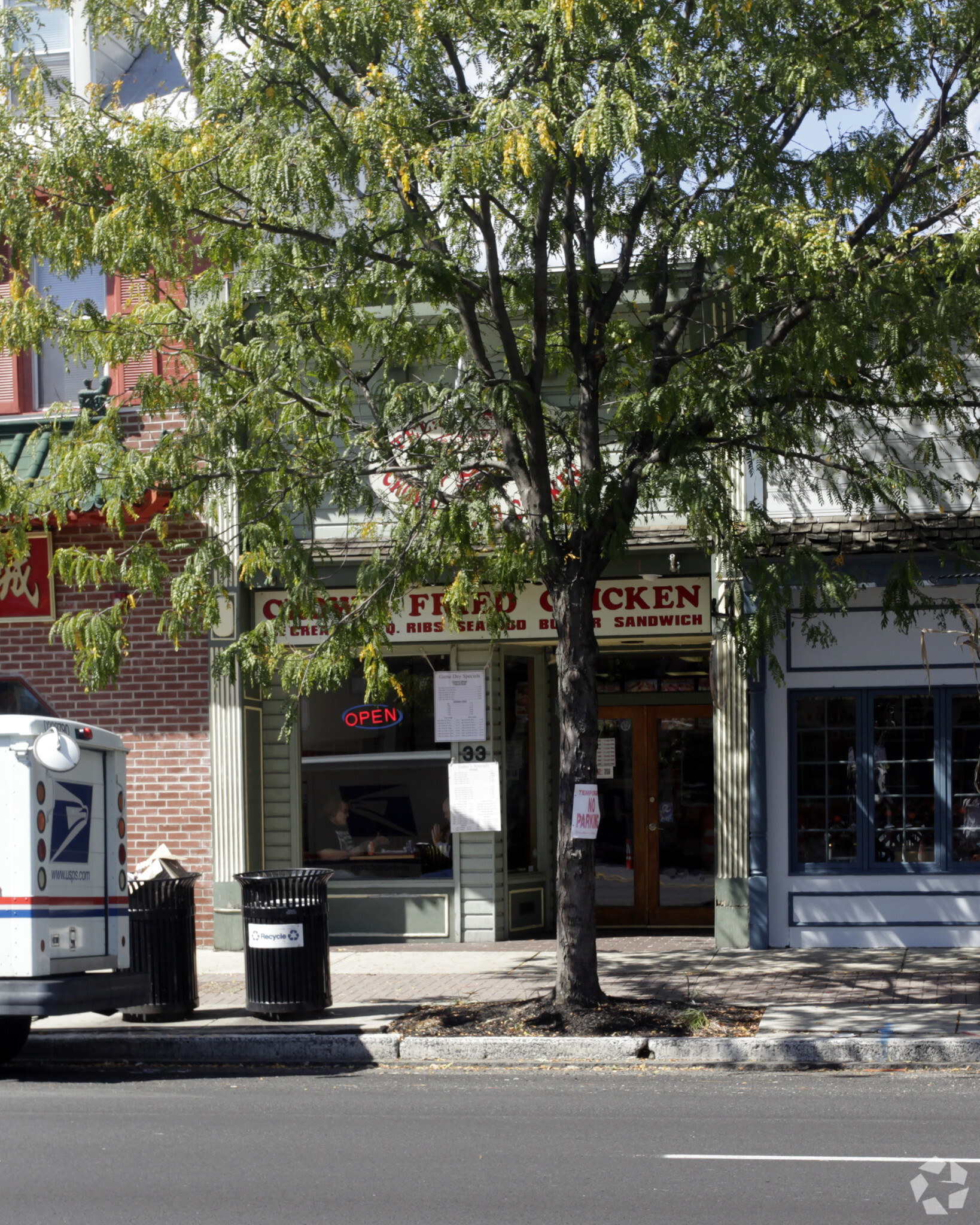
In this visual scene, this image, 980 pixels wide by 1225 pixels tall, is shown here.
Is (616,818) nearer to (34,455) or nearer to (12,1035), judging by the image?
(34,455)

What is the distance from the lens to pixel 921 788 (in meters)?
12.9

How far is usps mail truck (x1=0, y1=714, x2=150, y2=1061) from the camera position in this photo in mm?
8688

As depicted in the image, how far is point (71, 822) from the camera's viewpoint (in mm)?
9289

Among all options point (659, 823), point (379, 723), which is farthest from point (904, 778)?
point (379, 723)

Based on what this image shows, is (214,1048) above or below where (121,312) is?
below

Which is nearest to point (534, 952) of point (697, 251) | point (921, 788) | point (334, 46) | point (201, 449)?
point (921, 788)

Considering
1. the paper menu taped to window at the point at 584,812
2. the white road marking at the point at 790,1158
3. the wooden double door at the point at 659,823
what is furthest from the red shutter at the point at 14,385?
the white road marking at the point at 790,1158

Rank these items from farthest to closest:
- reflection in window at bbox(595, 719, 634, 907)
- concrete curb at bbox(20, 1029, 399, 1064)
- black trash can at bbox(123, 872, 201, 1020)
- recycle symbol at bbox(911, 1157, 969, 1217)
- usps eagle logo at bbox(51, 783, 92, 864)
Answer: reflection in window at bbox(595, 719, 634, 907), black trash can at bbox(123, 872, 201, 1020), concrete curb at bbox(20, 1029, 399, 1064), usps eagle logo at bbox(51, 783, 92, 864), recycle symbol at bbox(911, 1157, 969, 1217)

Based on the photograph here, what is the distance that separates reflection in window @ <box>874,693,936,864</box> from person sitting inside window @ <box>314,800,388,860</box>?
16.1 feet

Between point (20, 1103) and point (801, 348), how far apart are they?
6858 millimetres

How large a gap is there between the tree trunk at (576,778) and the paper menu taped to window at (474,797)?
11.1 feet

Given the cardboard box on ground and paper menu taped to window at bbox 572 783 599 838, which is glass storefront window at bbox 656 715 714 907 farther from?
the cardboard box on ground

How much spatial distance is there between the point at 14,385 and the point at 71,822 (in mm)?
6931

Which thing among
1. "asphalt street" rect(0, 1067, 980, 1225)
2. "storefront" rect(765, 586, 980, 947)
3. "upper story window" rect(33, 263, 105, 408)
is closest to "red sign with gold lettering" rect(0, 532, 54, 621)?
"upper story window" rect(33, 263, 105, 408)
